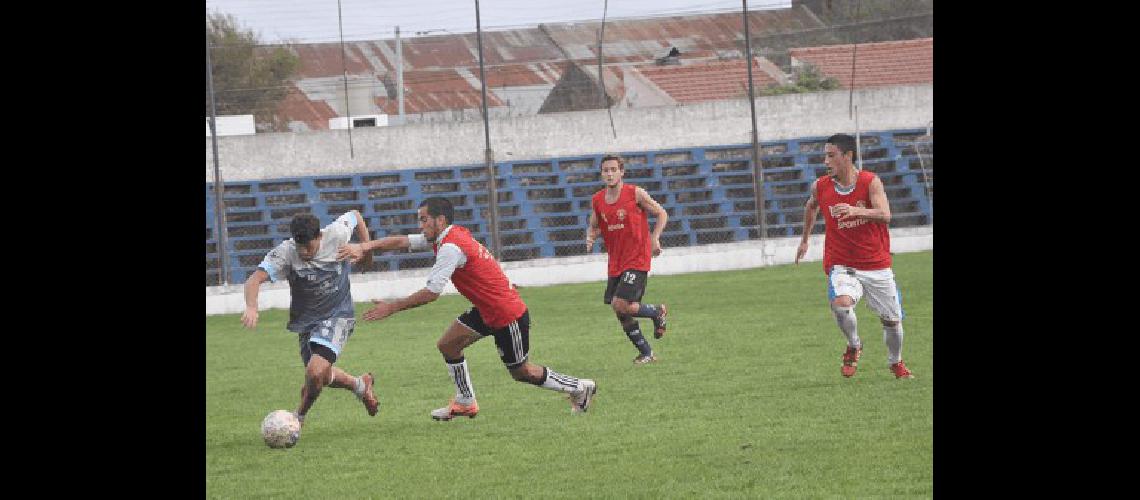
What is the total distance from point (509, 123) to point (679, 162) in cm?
338

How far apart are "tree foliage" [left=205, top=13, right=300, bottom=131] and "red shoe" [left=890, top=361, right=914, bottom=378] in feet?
61.8

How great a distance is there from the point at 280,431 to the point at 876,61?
24.1 m

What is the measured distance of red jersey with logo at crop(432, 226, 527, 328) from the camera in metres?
10.0

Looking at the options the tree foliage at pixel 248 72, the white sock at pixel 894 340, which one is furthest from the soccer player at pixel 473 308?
the tree foliage at pixel 248 72

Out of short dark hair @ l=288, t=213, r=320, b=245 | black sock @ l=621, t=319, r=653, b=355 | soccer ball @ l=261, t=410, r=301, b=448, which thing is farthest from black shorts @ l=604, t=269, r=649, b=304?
soccer ball @ l=261, t=410, r=301, b=448

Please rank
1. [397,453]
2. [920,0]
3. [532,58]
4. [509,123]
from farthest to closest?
[920,0], [532,58], [509,123], [397,453]

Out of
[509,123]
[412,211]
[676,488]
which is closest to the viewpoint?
[676,488]

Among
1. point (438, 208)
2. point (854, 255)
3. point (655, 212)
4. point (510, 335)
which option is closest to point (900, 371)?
point (854, 255)

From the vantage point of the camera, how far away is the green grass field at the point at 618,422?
7617 millimetres

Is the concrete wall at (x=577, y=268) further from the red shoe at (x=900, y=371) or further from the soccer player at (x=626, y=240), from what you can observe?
the red shoe at (x=900, y=371)

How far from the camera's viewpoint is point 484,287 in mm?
10094
